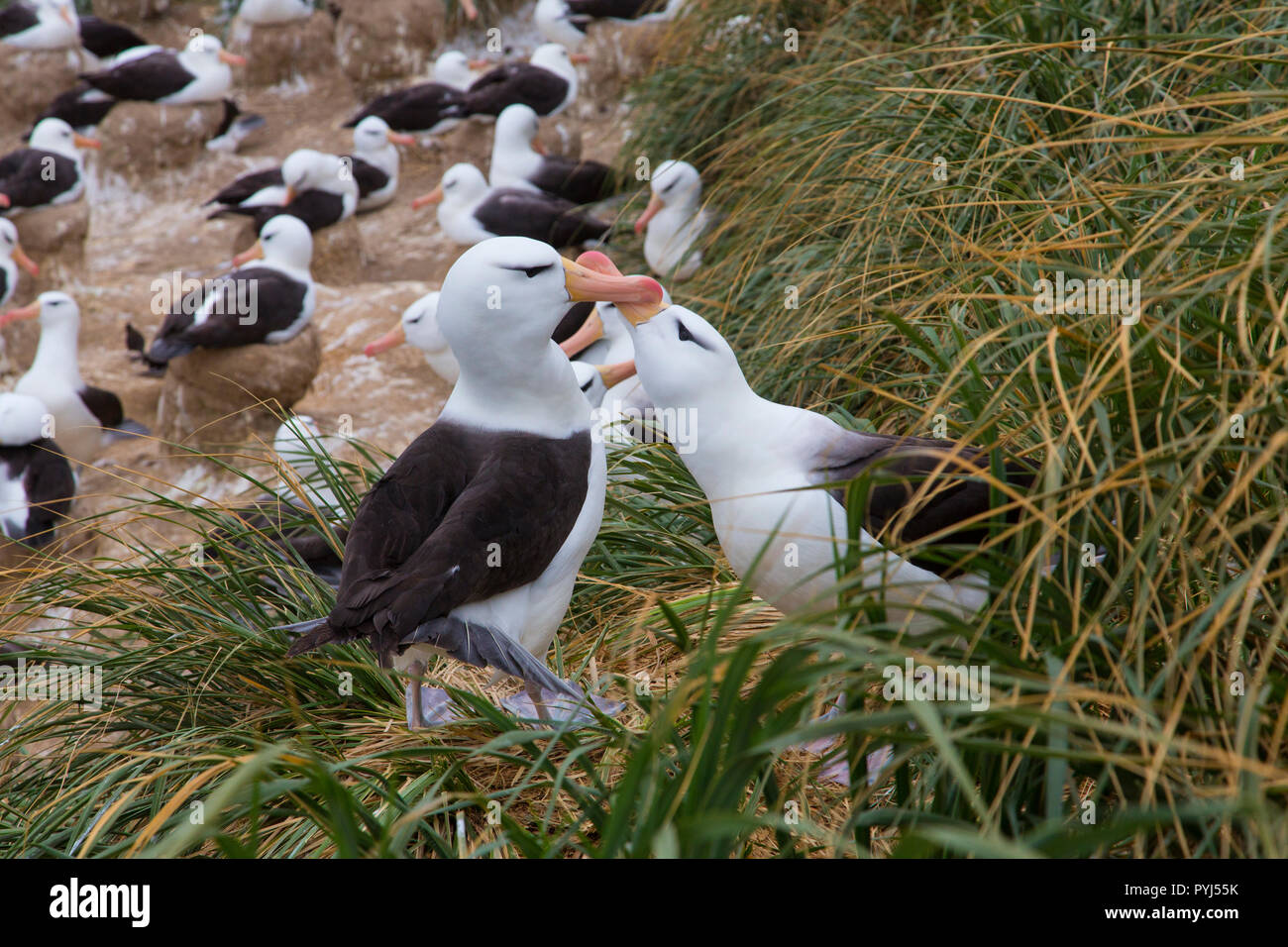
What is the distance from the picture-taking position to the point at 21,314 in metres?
9.55

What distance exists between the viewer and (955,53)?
4719mm

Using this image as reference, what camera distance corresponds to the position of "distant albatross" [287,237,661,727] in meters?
2.76

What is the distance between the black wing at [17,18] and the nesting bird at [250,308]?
7771 mm

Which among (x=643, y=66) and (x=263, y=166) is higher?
(x=643, y=66)

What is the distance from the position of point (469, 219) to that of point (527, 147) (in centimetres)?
107

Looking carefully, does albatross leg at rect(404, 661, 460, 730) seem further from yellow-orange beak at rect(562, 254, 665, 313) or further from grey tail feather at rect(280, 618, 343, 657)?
yellow-orange beak at rect(562, 254, 665, 313)

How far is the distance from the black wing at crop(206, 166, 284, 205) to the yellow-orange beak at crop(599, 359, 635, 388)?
663 centimetres

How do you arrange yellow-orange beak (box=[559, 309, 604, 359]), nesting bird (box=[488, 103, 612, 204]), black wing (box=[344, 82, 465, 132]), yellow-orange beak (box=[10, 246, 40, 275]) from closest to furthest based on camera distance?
yellow-orange beak (box=[559, 309, 604, 359]), nesting bird (box=[488, 103, 612, 204]), yellow-orange beak (box=[10, 246, 40, 275]), black wing (box=[344, 82, 465, 132])

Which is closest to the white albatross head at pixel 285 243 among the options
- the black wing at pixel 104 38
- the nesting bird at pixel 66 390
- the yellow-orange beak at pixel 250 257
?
the yellow-orange beak at pixel 250 257

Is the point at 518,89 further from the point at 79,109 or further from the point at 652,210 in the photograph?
the point at 79,109

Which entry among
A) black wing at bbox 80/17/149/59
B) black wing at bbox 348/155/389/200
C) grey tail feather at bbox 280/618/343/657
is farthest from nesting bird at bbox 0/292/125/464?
black wing at bbox 80/17/149/59

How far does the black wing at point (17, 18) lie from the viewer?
1399cm
